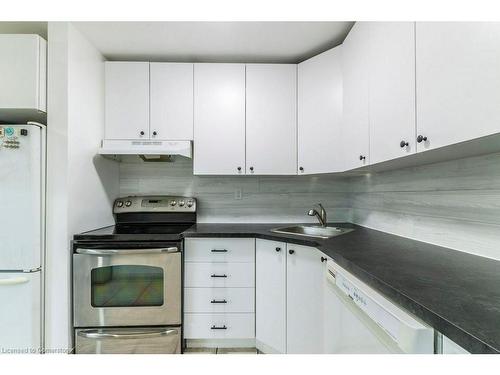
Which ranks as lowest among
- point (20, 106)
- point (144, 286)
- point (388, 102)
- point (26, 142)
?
point (144, 286)

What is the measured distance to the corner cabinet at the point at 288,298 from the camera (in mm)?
1520

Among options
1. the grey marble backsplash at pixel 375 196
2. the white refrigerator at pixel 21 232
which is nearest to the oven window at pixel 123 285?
the white refrigerator at pixel 21 232

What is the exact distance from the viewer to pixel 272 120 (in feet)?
6.55

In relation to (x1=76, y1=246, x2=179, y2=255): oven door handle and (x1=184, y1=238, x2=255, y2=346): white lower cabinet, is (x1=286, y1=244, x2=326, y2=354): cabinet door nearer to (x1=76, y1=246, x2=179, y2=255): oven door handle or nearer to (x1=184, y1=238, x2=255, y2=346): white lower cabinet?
(x1=184, y1=238, x2=255, y2=346): white lower cabinet

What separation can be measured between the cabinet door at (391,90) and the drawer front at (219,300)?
124 centimetres

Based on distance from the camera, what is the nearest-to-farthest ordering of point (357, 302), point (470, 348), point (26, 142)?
point (470, 348), point (357, 302), point (26, 142)

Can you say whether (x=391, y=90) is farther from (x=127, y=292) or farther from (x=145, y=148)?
(x=127, y=292)

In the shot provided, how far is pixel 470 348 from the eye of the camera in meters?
0.48

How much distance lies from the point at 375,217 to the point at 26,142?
2.40m

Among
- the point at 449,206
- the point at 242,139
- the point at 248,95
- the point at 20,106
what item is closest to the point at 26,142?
the point at 20,106

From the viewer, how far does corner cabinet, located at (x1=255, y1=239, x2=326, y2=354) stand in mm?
1520

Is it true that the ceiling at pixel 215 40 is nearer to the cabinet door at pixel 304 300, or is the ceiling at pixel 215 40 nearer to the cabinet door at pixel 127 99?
the cabinet door at pixel 127 99

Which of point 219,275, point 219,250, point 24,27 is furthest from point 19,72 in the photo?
point 219,275

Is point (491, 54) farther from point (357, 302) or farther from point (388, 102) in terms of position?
point (357, 302)
